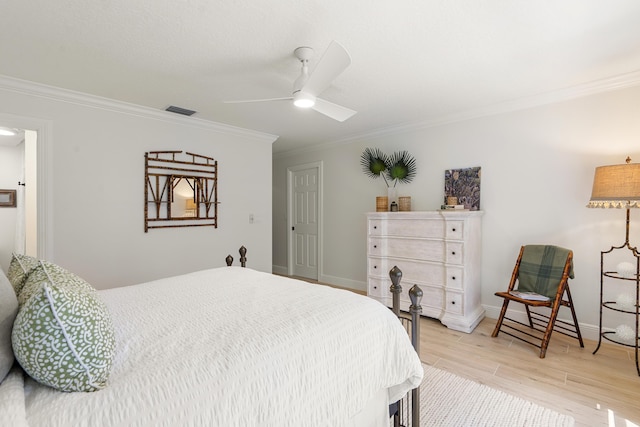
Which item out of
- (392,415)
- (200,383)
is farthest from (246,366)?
(392,415)

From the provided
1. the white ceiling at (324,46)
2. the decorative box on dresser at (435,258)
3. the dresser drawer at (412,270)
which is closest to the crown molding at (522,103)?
the white ceiling at (324,46)

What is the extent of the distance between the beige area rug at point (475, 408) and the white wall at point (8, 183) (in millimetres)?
5570

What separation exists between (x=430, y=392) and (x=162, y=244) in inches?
118

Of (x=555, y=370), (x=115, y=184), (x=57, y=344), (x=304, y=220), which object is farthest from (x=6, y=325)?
(x=304, y=220)

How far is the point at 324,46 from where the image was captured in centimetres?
208

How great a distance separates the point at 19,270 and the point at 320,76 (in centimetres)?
177

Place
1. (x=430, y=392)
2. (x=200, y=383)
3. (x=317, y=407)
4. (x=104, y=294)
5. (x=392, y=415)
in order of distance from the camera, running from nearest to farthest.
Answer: (x=200, y=383)
(x=317, y=407)
(x=392, y=415)
(x=104, y=294)
(x=430, y=392)

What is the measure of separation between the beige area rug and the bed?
1.94 feet

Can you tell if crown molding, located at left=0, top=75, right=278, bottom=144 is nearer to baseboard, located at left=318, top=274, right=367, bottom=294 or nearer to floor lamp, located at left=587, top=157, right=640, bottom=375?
baseboard, located at left=318, top=274, right=367, bottom=294

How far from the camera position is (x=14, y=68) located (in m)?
2.37

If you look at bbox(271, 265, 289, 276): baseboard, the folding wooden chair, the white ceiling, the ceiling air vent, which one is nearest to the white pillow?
the white ceiling

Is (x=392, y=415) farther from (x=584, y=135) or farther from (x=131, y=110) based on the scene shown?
(x=131, y=110)

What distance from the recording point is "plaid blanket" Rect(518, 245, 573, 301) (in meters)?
2.76

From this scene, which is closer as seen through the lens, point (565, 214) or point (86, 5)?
point (86, 5)
